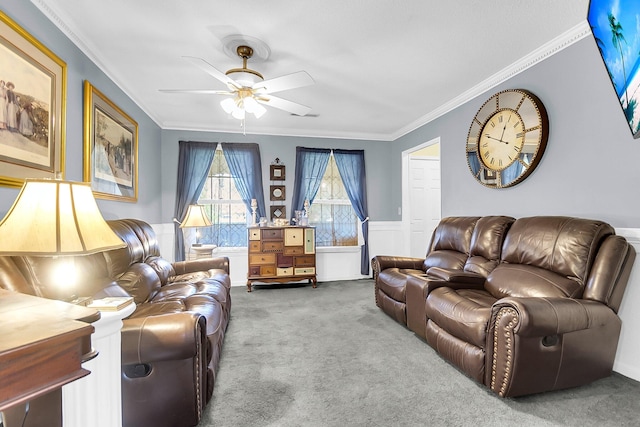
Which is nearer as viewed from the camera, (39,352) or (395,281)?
(39,352)

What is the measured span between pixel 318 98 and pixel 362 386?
315 cm

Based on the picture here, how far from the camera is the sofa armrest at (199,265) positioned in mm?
3494

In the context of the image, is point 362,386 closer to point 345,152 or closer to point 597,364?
point 597,364

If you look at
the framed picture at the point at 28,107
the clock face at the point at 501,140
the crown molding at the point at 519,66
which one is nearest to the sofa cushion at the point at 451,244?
the clock face at the point at 501,140

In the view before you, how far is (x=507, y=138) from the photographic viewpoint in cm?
319

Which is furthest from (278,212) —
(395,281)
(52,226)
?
(52,226)

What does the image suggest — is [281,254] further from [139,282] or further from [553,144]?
[553,144]

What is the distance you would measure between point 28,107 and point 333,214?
14.1ft

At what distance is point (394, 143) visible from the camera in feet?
18.8

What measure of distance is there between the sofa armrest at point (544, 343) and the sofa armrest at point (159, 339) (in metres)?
1.75

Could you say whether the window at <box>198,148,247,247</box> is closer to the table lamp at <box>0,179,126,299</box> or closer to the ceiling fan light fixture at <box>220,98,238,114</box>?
the ceiling fan light fixture at <box>220,98,238,114</box>

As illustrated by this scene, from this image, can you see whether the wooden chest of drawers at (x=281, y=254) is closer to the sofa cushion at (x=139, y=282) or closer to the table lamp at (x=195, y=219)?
the table lamp at (x=195, y=219)

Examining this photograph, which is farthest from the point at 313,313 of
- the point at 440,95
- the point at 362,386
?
the point at 440,95

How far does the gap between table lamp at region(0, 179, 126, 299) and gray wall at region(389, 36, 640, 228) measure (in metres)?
3.25
